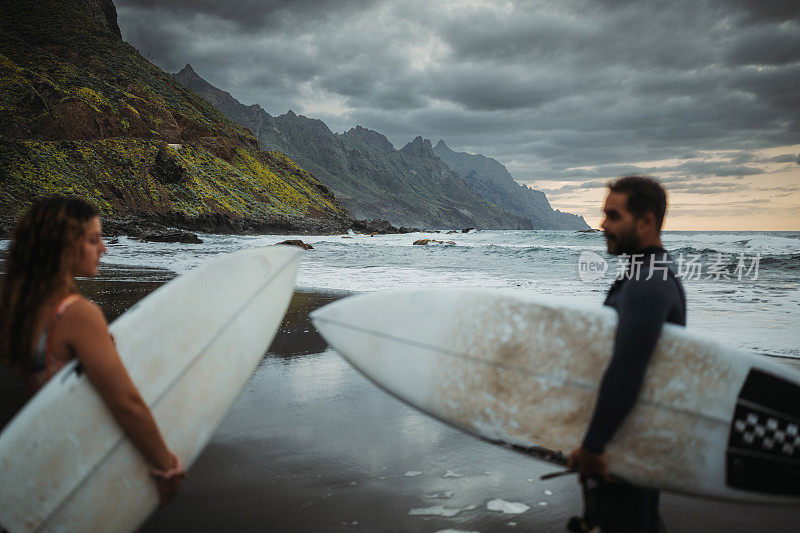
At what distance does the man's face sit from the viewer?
1441 millimetres

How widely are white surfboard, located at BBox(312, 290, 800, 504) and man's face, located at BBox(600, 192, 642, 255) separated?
31 centimetres

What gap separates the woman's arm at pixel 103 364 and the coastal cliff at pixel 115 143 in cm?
2657

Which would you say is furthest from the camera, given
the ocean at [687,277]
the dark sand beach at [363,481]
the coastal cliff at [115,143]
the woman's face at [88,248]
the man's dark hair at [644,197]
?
the coastal cliff at [115,143]

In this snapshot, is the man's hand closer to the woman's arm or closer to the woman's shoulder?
the woman's arm

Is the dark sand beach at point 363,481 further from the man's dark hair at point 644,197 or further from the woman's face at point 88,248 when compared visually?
the man's dark hair at point 644,197

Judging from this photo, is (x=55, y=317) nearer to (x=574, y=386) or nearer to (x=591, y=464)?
(x=591, y=464)

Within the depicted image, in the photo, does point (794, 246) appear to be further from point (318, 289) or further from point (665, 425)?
point (665, 425)

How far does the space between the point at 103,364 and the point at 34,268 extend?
36 cm

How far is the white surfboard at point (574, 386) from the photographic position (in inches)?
58.4

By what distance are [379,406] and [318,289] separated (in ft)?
18.5

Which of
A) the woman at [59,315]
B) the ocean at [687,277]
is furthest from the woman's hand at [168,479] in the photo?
the ocean at [687,277]

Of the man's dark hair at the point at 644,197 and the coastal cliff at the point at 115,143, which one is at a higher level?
the coastal cliff at the point at 115,143

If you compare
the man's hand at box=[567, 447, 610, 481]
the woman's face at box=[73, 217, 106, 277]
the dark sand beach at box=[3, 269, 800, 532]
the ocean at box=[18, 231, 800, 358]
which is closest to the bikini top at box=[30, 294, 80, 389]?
the woman's face at box=[73, 217, 106, 277]

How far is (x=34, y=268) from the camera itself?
1215 millimetres
